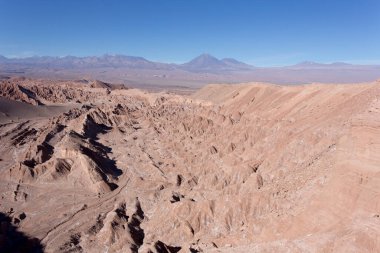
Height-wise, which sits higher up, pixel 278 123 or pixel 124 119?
pixel 278 123

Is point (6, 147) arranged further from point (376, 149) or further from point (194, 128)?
point (376, 149)

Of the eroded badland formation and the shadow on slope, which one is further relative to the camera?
the shadow on slope

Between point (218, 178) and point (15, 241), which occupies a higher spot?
point (218, 178)

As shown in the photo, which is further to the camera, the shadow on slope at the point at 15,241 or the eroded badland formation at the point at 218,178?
the shadow on slope at the point at 15,241

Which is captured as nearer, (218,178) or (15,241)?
(15,241)

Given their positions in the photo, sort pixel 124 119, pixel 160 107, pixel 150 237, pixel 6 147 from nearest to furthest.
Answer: pixel 150 237
pixel 6 147
pixel 124 119
pixel 160 107

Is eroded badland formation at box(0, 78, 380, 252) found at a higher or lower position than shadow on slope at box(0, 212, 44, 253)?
higher

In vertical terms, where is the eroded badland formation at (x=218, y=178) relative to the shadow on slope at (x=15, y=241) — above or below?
above

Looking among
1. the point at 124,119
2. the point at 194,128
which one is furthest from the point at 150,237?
the point at 124,119
